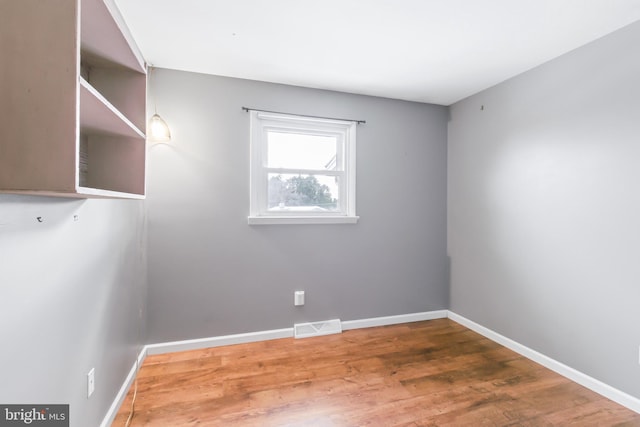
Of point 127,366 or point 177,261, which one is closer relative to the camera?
point 127,366

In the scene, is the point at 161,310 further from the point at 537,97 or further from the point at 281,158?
the point at 537,97

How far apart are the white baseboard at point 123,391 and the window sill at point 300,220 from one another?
132 cm

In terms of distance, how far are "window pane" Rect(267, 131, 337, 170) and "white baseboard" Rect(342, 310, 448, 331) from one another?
1.60 meters

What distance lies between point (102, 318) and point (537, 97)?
338 centimetres

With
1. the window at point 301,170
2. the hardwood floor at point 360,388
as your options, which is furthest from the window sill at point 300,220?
the hardwood floor at point 360,388

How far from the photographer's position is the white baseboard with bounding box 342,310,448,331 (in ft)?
9.17

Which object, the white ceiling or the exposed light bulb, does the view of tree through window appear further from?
the exposed light bulb

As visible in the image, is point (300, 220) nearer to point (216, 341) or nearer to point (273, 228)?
point (273, 228)

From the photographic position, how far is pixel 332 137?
2826 millimetres

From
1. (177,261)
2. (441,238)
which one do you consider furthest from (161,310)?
(441,238)

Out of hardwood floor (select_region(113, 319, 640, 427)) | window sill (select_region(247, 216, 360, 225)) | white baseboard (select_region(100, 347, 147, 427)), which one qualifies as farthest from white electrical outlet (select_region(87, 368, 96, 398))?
window sill (select_region(247, 216, 360, 225))

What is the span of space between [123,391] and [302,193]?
6.41ft

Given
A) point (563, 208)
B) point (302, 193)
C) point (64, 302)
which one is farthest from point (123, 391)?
point (563, 208)

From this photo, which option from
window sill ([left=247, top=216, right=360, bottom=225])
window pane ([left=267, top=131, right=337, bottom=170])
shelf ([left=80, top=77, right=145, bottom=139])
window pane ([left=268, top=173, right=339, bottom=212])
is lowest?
window sill ([left=247, top=216, right=360, bottom=225])
